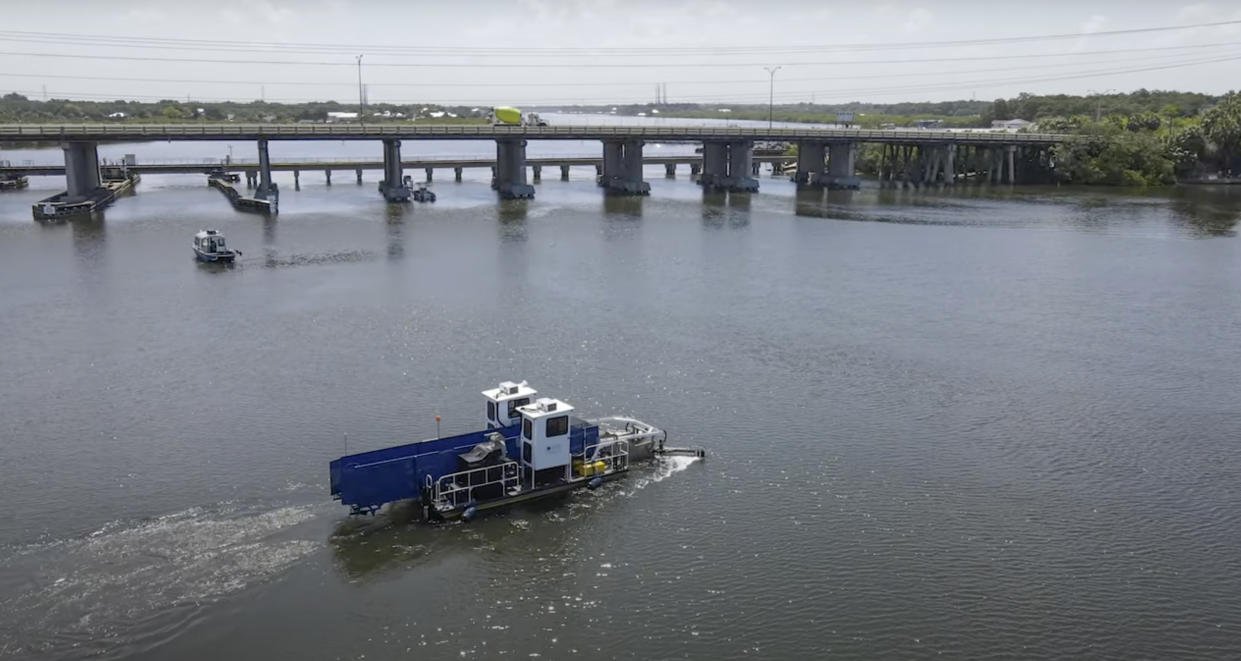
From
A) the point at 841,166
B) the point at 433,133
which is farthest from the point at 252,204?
the point at 841,166

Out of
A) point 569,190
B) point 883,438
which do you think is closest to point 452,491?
point 883,438

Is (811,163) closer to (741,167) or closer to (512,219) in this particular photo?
(741,167)

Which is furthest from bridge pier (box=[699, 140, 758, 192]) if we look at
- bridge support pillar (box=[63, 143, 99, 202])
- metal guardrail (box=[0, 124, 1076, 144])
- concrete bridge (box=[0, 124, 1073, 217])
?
bridge support pillar (box=[63, 143, 99, 202])

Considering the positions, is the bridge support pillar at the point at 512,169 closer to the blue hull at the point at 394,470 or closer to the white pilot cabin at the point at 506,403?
the white pilot cabin at the point at 506,403

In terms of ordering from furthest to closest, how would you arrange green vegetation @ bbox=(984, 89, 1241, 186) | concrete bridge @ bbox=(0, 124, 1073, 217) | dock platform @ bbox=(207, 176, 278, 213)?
1. green vegetation @ bbox=(984, 89, 1241, 186)
2. concrete bridge @ bbox=(0, 124, 1073, 217)
3. dock platform @ bbox=(207, 176, 278, 213)

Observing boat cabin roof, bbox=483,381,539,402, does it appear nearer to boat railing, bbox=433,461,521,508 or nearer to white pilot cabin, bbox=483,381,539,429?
white pilot cabin, bbox=483,381,539,429

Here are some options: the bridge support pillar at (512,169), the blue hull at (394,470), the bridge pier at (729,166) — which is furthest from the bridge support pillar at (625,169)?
the blue hull at (394,470)
